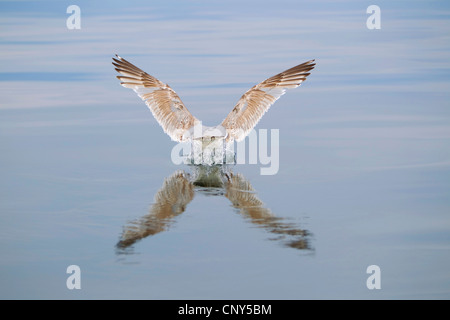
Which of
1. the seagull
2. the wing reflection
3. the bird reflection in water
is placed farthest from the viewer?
the seagull

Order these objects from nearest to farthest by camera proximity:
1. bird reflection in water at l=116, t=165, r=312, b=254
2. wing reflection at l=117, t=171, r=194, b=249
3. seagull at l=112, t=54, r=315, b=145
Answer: bird reflection in water at l=116, t=165, r=312, b=254 < wing reflection at l=117, t=171, r=194, b=249 < seagull at l=112, t=54, r=315, b=145

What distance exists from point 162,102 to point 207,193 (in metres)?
3.11

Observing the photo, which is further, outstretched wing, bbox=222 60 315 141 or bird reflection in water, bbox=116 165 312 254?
outstretched wing, bbox=222 60 315 141

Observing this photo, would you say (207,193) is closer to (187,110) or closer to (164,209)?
(164,209)

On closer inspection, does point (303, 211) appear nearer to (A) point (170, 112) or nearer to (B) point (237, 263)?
(B) point (237, 263)

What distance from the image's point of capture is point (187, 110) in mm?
11867

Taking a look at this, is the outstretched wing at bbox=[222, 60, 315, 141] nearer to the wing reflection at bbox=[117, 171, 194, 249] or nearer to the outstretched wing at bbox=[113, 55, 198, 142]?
the outstretched wing at bbox=[113, 55, 198, 142]

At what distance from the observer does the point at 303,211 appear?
27.9ft

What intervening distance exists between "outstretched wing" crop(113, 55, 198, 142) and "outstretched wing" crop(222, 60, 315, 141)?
62 cm

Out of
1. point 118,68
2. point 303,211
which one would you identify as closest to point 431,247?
point 303,211

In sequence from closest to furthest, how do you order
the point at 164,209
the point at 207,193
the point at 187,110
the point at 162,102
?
the point at 164,209, the point at 207,193, the point at 187,110, the point at 162,102

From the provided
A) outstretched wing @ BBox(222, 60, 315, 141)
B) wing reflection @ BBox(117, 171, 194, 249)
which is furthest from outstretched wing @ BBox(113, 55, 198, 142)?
wing reflection @ BBox(117, 171, 194, 249)

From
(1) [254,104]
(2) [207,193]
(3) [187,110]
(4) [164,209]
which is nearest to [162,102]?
(3) [187,110]

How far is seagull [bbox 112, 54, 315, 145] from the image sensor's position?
11828 millimetres
